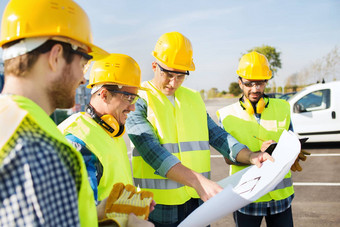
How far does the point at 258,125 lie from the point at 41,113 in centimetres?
222

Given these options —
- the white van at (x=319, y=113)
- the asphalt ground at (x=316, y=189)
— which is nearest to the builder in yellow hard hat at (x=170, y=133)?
the asphalt ground at (x=316, y=189)

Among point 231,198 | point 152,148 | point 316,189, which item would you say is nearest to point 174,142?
point 152,148

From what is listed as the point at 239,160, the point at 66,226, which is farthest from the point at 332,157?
the point at 66,226

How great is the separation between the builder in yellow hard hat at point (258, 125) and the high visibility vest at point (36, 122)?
192cm

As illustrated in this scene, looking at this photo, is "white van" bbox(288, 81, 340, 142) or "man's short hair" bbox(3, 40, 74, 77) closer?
"man's short hair" bbox(3, 40, 74, 77)

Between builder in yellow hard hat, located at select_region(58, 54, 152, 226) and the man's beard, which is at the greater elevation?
the man's beard

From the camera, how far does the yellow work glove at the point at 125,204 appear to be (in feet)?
4.09

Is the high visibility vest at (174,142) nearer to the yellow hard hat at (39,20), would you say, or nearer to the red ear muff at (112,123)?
the red ear muff at (112,123)

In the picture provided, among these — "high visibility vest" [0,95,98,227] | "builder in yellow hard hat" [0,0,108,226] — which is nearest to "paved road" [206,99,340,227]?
"high visibility vest" [0,95,98,227]

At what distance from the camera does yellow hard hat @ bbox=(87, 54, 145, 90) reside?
208 cm

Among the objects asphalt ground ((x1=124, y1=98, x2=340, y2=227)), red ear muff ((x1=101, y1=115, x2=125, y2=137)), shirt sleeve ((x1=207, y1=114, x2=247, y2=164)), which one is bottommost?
asphalt ground ((x1=124, y1=98, x2=340, y2=227))

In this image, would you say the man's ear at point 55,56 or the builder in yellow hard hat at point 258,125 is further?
the builder in yellow hard hat at point 258,125

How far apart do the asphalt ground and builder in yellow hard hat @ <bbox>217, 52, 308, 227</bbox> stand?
188 centimetres

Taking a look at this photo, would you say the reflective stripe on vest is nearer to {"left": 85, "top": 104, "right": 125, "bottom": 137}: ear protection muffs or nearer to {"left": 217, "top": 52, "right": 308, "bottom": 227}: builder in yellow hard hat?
{"left": 85, "top": 104, "right": 125, "bottom": 137}: ear protection muffs
